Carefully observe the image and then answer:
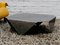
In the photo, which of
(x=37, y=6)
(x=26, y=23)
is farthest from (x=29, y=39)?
(x=37, y=6)

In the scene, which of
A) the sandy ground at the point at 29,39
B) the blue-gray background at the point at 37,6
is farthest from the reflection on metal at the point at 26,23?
the blue-gray background at the point at 37,6

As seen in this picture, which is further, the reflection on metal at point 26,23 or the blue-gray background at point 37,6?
the blue-gray background at point 37,6

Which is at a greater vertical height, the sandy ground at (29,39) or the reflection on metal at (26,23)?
the reflection on metal at (26,23)

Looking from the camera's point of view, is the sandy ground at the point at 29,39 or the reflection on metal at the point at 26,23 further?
the reflection on metal at the point at 26,23

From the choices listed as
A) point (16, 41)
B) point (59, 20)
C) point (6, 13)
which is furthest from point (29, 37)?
point (59, 20)

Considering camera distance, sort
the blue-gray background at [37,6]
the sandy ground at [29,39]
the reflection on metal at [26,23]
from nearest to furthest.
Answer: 1. the sandy ground at [29,39]
2. the reflection on metal at [26,23]
3. the blue-gray background at [37,6]

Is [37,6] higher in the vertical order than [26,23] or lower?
lower

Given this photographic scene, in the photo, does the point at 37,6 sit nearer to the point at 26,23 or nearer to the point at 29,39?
the point at 26,23

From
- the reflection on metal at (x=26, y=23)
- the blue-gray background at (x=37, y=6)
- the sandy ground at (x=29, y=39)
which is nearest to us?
the sandy ground at (x=29, y=39)

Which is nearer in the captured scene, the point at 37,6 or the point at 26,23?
the point at 26,23

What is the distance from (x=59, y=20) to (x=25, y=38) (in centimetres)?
100

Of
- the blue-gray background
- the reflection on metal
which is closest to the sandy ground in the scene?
the reflection on metal

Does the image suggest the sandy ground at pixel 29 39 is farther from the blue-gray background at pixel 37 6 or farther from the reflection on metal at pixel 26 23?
the blue-gray background at pixel 37 6

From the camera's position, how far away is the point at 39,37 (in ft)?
6.77
